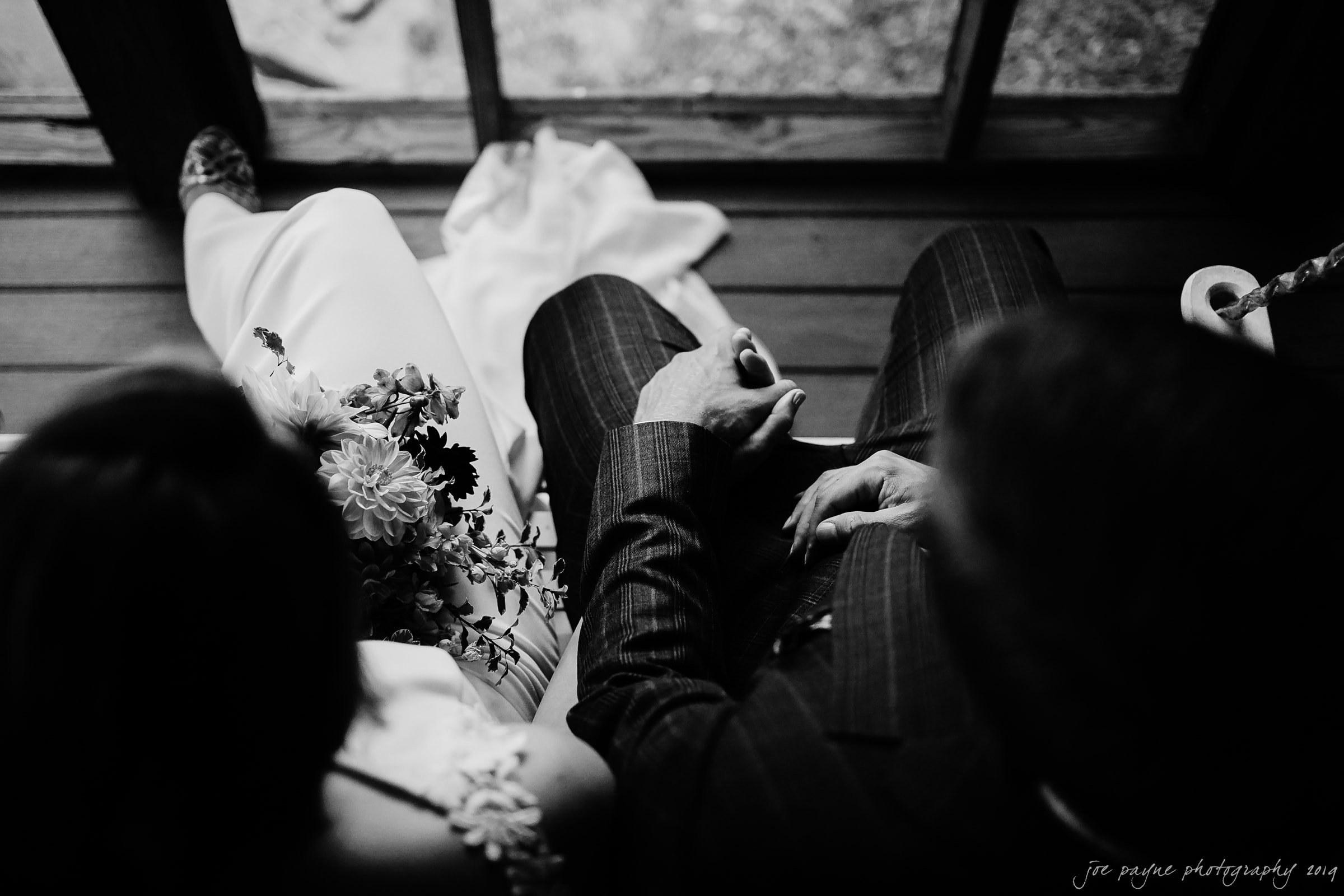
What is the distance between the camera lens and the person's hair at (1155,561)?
0.50 metres

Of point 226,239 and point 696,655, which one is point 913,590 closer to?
point 696,655

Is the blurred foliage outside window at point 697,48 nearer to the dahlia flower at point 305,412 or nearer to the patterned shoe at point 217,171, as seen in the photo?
the patterned shoe at point 217,171

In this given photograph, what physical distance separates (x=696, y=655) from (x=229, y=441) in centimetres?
47

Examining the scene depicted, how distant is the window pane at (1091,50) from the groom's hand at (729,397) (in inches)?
46.0

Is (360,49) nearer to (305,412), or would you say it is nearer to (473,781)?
(305,412)

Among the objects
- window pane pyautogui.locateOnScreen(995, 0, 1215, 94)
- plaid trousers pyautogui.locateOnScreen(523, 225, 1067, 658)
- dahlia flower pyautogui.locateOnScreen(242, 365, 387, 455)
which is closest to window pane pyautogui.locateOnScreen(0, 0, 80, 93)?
plaid trousers pyautogui.locateOnScreen(523, 225, 1067, 658)

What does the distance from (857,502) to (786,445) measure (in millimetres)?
183

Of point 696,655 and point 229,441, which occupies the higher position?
point 229,441

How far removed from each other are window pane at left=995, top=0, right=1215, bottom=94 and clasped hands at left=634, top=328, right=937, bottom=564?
Answer: 118 centimetres

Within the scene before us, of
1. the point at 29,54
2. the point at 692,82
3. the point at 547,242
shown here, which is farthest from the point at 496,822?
the point at 29,54

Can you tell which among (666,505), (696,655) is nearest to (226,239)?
(666,505)

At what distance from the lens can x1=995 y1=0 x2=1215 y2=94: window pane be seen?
75.0 inches

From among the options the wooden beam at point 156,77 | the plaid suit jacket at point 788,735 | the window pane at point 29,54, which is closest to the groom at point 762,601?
the plaid suit jacket at point 788,735

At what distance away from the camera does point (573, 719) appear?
2.73 ft
